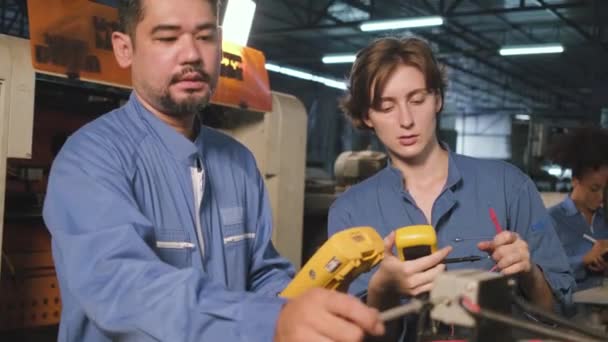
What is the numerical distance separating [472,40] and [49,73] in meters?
9.49

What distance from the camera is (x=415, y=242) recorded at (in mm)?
1019

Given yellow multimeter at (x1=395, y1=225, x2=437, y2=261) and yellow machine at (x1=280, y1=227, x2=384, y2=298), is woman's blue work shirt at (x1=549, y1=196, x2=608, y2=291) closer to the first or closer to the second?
yellow multimeter at (x1=395, y1=225, x2=437, y2=261)

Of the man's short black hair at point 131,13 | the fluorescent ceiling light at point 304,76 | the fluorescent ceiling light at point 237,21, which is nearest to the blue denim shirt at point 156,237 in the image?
the man's short black hair at point 131,13

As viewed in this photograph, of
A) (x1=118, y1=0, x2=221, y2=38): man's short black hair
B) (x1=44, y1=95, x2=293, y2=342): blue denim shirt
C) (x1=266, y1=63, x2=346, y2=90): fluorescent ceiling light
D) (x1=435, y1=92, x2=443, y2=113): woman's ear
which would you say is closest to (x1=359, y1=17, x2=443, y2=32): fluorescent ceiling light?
(x1=266, y1=63, x2=346, y2=90): fluorescent ceiling light

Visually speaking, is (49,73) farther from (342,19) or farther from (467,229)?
(342,19)

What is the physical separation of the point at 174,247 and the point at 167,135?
0.19 metres

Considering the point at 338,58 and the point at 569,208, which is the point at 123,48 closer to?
the point at 569,208

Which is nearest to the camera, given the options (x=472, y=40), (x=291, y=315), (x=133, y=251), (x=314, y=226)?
(x=291, y=315)

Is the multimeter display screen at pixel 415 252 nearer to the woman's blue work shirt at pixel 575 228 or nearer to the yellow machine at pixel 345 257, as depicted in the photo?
the yellow machine at pixel 345 257

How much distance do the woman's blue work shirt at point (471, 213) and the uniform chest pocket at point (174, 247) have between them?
0.38 meters

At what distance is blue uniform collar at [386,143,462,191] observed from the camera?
1.31m

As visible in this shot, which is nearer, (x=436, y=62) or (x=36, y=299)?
(x=436, y=62)

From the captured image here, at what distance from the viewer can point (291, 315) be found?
65cm

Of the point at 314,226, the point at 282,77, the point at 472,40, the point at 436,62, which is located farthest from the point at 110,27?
the point at 282,77
